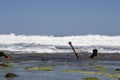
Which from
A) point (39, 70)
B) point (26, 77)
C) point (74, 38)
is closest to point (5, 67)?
point (39, 70)

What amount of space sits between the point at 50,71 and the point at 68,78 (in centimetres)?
426

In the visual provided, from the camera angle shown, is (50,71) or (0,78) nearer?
(0,78)

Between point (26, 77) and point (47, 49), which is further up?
point (47, 49)

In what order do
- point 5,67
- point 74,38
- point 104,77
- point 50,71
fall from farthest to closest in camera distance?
point 74,38
point 5,67
point 50,71
point 104,77

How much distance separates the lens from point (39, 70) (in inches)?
1045

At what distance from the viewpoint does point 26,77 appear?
21906 mm

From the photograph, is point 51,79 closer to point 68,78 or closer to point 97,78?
point 68,78

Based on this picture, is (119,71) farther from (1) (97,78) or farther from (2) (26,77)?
(2) (26,77)

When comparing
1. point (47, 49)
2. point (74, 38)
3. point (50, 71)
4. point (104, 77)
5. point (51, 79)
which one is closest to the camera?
point (51, 79)

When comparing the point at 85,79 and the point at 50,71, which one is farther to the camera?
the point at 50,71

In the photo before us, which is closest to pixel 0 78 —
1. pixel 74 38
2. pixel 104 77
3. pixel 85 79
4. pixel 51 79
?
pixel 51 79

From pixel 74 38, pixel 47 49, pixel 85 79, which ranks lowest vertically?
pixel 85 79

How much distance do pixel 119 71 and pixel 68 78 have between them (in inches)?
232

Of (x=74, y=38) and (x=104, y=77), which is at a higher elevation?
(x=74, y=38)
